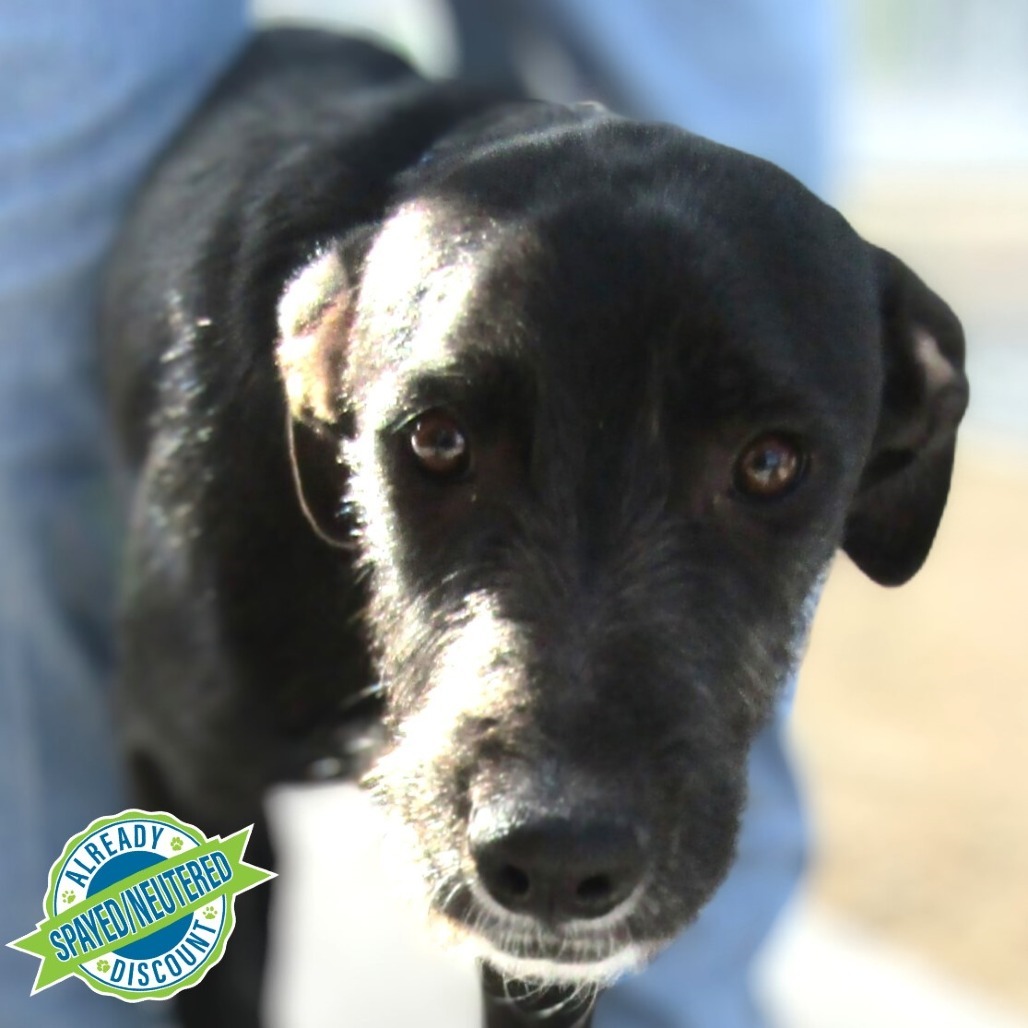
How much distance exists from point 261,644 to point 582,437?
51cm

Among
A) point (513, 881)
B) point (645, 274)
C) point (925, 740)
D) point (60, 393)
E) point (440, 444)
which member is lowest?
point (925, 740)

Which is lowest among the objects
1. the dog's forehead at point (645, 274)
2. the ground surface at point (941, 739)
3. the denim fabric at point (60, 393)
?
the ground surface at point (941, 739)

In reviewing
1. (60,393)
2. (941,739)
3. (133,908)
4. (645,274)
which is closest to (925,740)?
(941,739)

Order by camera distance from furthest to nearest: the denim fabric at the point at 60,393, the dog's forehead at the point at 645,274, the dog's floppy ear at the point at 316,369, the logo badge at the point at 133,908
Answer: the denim fabric at the point at 60,393, the dog's floppy ear at the point at 316,369, the dog's forehead at the point at 645,274, the logo badge at the point at 133,908

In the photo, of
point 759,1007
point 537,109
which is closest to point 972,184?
point 759,1007

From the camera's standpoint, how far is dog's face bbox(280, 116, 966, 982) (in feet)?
3.16

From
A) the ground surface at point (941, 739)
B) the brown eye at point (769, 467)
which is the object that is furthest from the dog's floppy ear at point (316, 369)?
the ground surface at point (941, 739)

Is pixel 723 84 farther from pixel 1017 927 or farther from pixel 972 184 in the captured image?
pixel 972 184

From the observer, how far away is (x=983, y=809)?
3.32 m

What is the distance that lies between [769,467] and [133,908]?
512mm

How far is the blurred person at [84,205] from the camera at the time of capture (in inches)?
59.6

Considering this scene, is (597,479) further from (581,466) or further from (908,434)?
(908,434)

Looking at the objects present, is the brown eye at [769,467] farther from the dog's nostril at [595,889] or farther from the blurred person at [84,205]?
the blurred person at [84,205]

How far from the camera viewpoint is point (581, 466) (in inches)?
40.5
